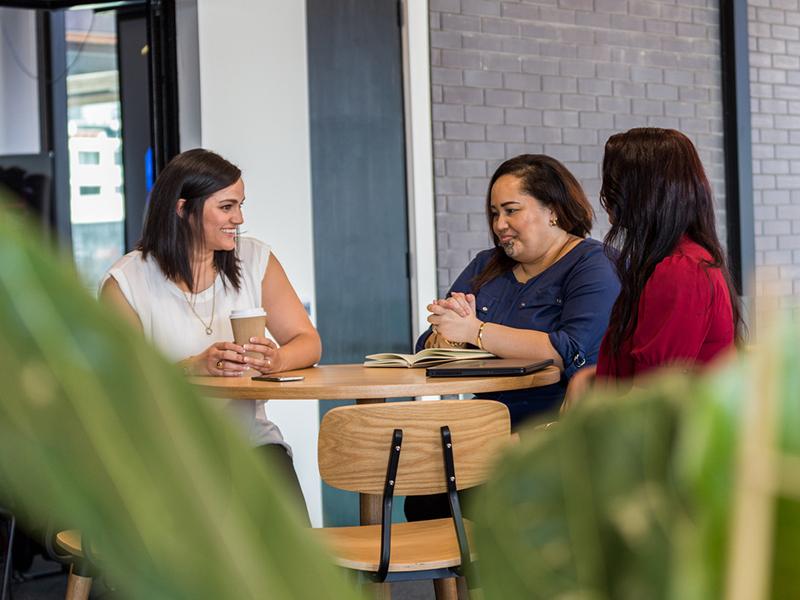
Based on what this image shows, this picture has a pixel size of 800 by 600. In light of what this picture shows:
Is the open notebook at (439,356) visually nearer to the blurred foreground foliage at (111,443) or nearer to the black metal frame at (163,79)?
the black metal frame at (163,79)

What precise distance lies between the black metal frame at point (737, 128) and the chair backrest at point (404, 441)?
359cm

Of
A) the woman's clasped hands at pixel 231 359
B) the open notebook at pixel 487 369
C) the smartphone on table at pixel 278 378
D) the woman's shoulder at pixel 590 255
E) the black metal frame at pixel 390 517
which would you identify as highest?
the woman's shoulder at pixel 590 255

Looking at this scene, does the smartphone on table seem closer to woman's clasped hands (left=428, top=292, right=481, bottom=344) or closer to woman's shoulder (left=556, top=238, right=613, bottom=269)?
woman's clasped hands (left=428, top=292, right=481, bottom=344)

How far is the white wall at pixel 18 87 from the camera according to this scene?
730 centimetres

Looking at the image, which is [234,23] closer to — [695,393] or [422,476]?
[422,476]

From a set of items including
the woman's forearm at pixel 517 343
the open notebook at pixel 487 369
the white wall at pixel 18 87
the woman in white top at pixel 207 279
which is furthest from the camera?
the white wall at pixel 18 87

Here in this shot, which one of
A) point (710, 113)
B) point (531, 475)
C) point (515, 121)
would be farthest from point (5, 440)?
point (710, 113)

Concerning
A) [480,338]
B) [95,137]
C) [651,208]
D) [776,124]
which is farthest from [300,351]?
[95,137]

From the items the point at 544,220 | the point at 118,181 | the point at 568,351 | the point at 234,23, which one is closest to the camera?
the point at 568,351

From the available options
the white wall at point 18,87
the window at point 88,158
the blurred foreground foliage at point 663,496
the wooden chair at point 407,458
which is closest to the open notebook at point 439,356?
the wooden chair at point 407,458

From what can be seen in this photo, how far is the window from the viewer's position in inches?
273

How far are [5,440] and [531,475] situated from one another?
4 centimetres

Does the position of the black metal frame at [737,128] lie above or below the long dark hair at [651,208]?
above

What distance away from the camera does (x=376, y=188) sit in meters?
4.54
